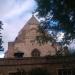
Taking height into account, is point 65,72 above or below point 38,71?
below

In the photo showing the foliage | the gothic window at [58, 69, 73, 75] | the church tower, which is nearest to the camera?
the foliage

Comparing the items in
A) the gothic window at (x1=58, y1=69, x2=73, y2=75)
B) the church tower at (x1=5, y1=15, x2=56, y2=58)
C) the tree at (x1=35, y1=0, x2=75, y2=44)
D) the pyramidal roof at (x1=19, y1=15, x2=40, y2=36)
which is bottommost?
the gothic window at (x1=58, y1=69, x2=73, y2=75)

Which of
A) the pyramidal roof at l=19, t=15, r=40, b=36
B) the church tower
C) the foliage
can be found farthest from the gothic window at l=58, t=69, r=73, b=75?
the pyramidal roof at l=19, t=15, r=40, b=36

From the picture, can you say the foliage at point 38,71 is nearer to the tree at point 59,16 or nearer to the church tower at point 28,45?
the church tower at point 28,45

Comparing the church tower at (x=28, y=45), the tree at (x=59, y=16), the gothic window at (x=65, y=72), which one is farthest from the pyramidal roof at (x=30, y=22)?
the tree at (x=59, y=16)

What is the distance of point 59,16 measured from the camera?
22625mm

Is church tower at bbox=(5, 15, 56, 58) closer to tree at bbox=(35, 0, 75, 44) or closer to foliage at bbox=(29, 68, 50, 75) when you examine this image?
foliage at bbox=(29, 68, 50, 75)

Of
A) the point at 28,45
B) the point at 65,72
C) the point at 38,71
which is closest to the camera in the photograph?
the point at 38,71

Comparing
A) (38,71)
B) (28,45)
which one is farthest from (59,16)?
(28,45)

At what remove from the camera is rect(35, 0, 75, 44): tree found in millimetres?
22047

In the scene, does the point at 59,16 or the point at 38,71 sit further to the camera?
the point at 38,71

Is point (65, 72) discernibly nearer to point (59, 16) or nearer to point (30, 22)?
point (30, 22)

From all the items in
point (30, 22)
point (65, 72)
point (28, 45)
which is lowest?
point (65, 72)

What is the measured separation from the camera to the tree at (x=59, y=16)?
22047mm
